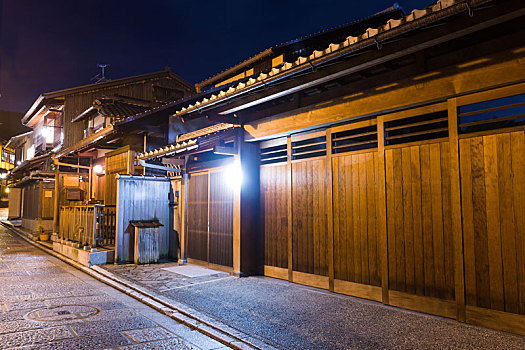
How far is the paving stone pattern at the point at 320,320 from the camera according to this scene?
494 cm

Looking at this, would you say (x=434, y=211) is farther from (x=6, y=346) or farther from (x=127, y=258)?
(x=127, y=258)

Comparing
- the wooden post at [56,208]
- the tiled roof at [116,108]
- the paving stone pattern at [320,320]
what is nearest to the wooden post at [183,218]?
the paving stone pattern at [320,320]

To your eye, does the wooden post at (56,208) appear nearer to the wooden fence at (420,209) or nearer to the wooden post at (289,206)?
the wooden fence at (420,209)

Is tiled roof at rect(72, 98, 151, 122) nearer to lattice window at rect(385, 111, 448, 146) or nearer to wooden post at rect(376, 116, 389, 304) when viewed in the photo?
wooden post at rect(376, 116, 389, 304)

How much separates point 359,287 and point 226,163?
224 inches

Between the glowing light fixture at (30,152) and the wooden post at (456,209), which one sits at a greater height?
the glowing light fixture at (30,152)

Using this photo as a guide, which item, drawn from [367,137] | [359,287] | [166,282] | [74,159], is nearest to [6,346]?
[166,282]

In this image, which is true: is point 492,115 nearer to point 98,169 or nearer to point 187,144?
point 187,144

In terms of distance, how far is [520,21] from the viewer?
5.33m

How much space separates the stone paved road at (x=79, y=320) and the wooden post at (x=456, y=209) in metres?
4.06

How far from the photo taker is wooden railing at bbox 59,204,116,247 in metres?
13.6

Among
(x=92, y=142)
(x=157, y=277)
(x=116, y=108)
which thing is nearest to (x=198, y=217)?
(x=157, y=277)

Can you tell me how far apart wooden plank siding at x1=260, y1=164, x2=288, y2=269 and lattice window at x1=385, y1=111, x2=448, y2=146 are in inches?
127

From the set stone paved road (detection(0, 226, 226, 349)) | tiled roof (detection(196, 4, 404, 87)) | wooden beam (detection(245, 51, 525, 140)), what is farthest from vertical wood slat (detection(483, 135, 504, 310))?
tiled roof (detection(196, 4, 404, 87))
